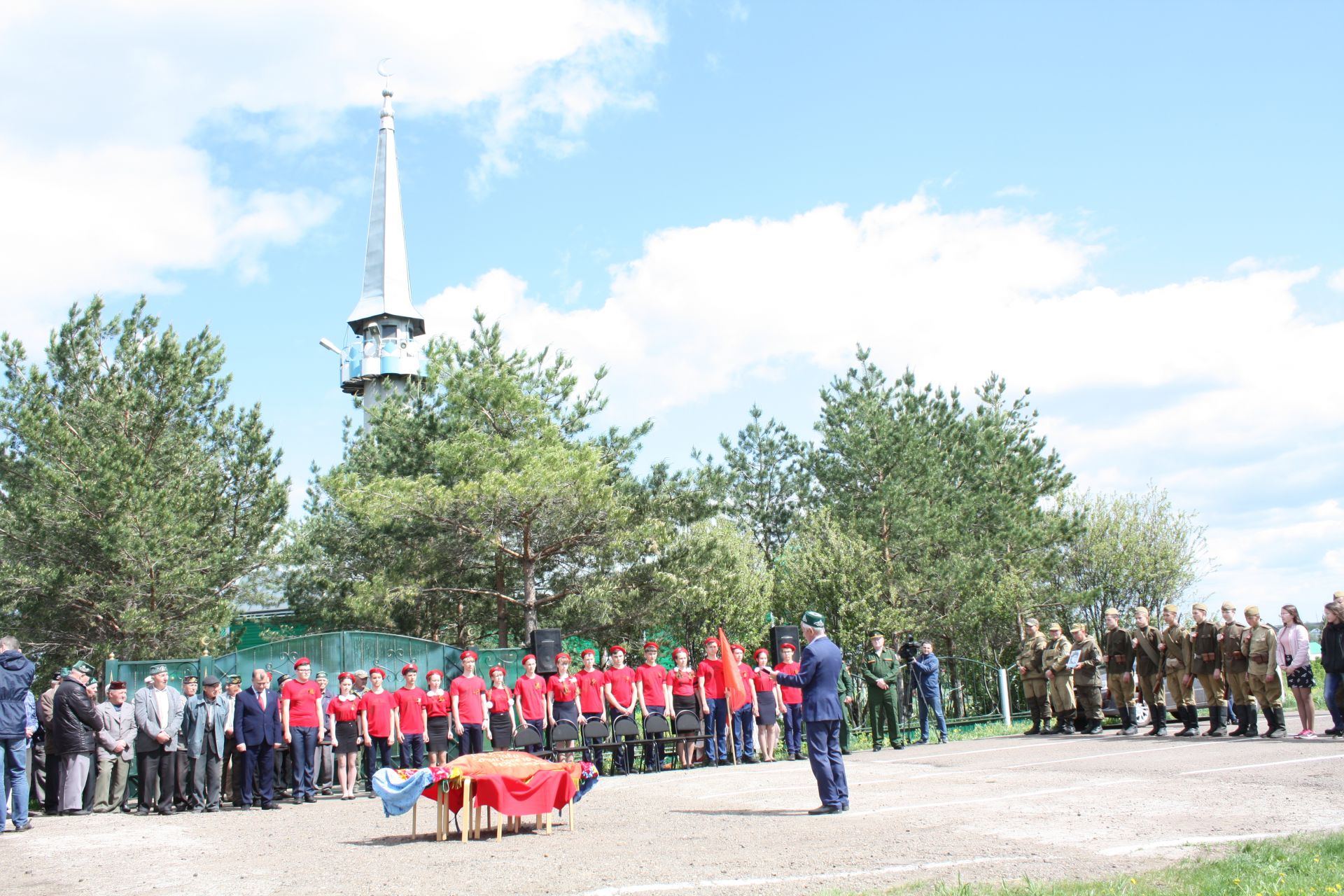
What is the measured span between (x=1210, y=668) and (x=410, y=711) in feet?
34.1

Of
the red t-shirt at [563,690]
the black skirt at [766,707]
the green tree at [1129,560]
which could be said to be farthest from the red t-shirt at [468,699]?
the green tree at [1129,560]

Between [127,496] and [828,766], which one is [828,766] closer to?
[828,766]

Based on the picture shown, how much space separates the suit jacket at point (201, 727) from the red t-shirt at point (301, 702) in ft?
2.39

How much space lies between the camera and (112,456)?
21109 mm

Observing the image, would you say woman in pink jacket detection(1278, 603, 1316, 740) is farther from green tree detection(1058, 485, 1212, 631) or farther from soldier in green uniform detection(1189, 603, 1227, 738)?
green tree detection(1058, 485, 1212, 631)

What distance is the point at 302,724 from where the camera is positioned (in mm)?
13047

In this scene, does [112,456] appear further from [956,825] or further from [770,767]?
[956,825]

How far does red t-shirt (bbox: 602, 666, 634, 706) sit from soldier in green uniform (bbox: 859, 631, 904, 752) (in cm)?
346

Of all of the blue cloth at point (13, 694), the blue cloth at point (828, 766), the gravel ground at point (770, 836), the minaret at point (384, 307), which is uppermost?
the minaret at point (384, 307)

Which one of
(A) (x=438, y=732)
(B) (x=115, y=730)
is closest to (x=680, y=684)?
(A) (x=438, y=732)

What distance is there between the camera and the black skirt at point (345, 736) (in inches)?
517

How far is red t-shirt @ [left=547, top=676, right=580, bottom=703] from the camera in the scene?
587 inches

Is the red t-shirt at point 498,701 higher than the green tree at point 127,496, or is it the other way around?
the green tree at point 127,496

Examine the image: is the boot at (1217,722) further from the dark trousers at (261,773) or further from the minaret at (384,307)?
the minaret at (384,307)
